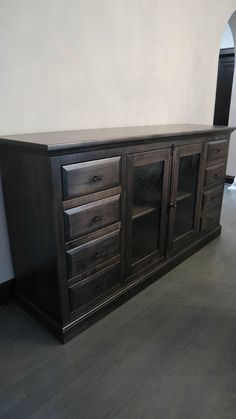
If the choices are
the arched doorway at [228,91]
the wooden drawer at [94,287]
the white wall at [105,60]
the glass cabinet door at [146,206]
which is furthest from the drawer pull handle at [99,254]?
the arched doorway at [228,91]

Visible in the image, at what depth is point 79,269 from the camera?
4.58ft

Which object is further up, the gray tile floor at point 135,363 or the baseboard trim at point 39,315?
the baseboard trim at point 39,315

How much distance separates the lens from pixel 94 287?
1.51 metres

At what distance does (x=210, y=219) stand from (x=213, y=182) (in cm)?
32

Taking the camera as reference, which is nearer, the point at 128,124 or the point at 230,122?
the point at 128,124

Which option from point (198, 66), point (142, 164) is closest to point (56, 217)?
point (142, 164)

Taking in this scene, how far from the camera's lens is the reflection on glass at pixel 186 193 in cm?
198

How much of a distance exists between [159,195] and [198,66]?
1543 millimetres

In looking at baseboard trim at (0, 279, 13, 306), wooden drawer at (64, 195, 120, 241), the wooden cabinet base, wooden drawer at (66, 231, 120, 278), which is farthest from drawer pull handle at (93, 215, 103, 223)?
baseboard trim at (0, 279, 13, 306)

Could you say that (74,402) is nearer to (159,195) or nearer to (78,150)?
(78,150)

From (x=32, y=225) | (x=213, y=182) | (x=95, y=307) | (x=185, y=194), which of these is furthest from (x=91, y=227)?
(x=213, y=182)

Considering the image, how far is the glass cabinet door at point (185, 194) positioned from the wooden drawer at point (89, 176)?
1.79 feet

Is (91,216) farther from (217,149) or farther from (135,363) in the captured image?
(217,149)

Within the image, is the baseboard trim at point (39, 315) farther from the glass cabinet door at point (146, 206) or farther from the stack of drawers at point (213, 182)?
the stack of drawers at point (213, 182)
